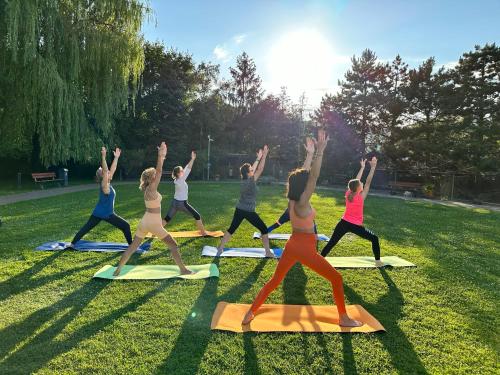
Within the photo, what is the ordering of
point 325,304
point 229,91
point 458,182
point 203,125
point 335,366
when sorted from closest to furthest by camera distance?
point 335,366
point 325,304
point 458,182
point 203,125
point 229,91

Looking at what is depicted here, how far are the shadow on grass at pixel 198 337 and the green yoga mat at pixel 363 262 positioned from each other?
6.98ft

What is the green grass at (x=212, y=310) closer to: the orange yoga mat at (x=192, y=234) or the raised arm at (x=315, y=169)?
the orange yoga mat at (x=192, y=234)

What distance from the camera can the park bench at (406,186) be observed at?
22.5 m

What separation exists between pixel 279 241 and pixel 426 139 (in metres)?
18.7

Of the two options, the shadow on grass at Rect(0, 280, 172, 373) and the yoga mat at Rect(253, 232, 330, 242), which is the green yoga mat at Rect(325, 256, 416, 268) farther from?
the shadow on grass at Rect(0, 280, 172, 373)

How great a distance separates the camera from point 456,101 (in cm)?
2184

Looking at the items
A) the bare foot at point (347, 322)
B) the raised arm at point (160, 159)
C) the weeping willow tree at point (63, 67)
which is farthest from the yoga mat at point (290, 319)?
the weeping willow tree at point (63, 67)

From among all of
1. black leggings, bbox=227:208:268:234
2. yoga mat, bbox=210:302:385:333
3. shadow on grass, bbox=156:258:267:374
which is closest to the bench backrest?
black leggings, bbox=227:208:268:234

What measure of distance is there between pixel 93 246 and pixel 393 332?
612 centimetres

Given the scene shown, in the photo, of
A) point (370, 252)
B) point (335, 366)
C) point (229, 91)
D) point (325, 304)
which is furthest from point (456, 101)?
point (229, 91)

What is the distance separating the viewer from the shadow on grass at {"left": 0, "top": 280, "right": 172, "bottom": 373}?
3.50 meters

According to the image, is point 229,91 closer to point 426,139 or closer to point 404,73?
point 404,73

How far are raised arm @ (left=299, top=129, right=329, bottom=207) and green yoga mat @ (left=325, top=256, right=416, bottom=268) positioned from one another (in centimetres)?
319

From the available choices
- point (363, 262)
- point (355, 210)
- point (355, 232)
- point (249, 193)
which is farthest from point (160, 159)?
point (363, 262)
